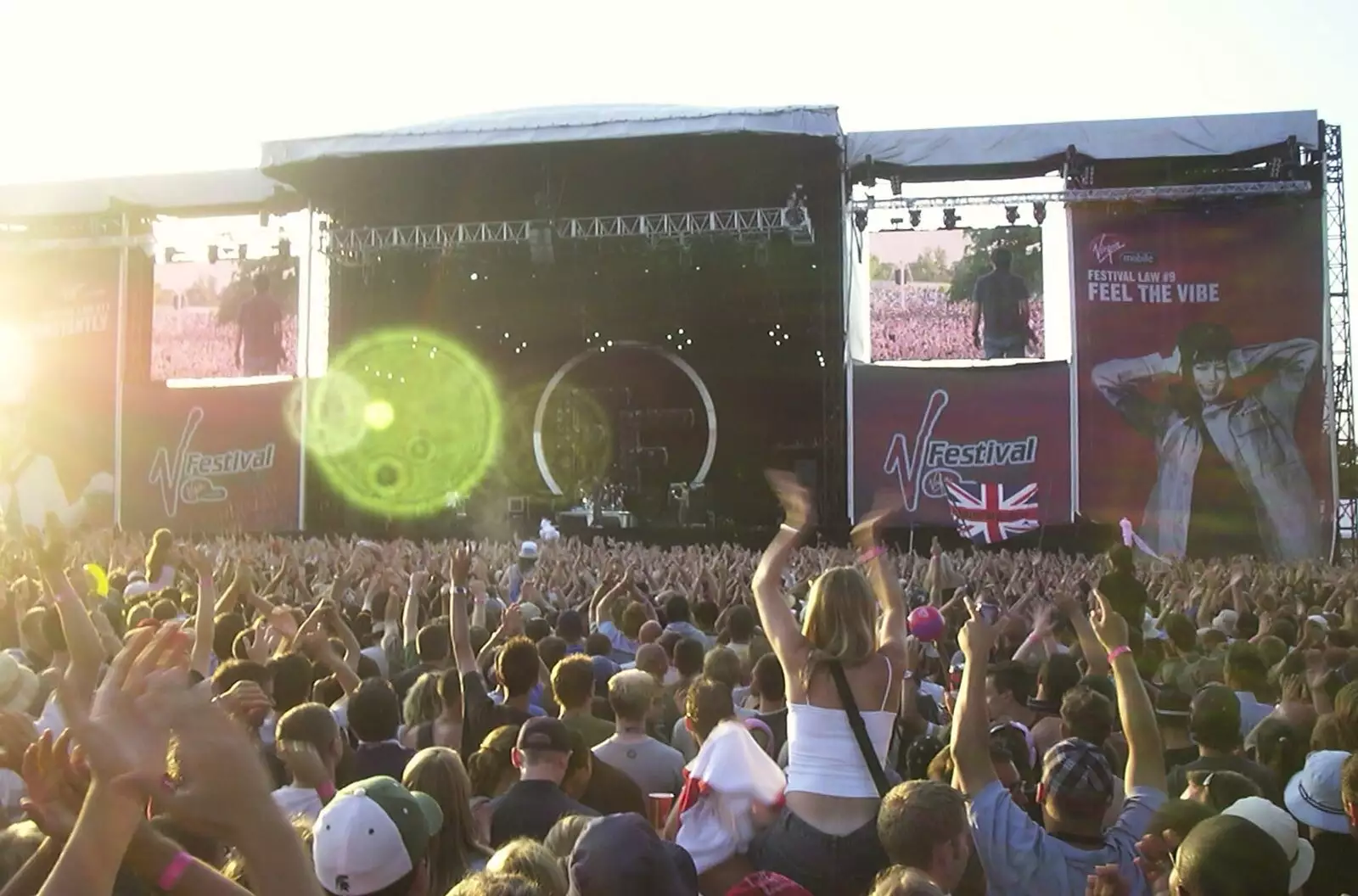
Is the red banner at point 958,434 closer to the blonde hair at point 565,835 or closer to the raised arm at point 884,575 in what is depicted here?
the raised arm at point 884,575

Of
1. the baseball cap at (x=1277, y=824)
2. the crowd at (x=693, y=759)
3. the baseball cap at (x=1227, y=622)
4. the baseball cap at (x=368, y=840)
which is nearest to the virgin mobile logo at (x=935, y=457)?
the baseball cap at (x=1227, y=622)

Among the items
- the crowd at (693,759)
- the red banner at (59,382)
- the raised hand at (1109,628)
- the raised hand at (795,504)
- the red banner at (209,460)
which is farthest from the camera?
the red banner at (59,382)

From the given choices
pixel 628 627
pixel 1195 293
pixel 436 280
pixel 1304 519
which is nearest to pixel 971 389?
pixel 1195 293

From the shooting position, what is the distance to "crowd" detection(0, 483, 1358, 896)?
1798 mm

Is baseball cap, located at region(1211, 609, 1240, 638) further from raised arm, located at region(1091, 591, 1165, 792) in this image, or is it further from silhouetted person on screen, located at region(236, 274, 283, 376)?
silhouetted person on screen, located at region(236, 274, 283, 376)

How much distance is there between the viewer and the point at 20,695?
4348mm

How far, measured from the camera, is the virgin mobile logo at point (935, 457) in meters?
20.5

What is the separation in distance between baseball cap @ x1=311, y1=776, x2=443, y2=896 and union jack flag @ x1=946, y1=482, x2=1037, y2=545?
18300mm

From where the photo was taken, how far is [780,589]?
3518 mm

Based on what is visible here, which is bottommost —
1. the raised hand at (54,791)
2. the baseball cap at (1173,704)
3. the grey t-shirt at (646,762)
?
the grey t-shirt at (646,762)

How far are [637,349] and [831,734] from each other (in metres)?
19.9

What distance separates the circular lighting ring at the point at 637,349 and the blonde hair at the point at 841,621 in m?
19.1

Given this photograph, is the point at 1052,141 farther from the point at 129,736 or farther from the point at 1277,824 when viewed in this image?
the point at 129,736

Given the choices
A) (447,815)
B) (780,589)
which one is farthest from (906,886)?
(780,589)
